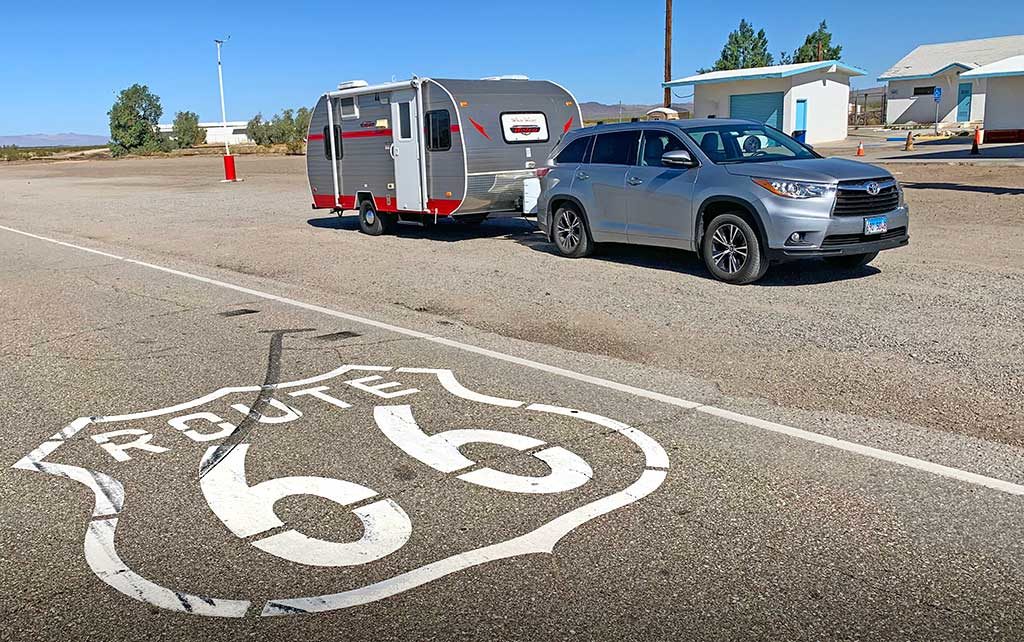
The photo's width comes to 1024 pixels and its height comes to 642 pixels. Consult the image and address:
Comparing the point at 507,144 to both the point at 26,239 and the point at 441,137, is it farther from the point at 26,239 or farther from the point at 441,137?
the point at 26,239

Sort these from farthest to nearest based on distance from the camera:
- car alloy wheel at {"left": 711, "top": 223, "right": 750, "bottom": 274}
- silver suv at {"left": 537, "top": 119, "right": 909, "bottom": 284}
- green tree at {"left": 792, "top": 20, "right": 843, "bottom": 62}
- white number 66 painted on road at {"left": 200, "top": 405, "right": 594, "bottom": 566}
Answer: green tree at {"left": 792, "top": 20, "right": 843, "bottom": 62}, car alloy wheel at {"left": 711, "top": 223, "right": 750, "bottom": 274}, silver suv at {"left": 537, "top": 119, "right": 909, "bottom": 284}, white number 66 painted on road at {"left": 200, "top": 405, "right": 594, "bottom": 566}

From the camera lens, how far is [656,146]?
11.7m

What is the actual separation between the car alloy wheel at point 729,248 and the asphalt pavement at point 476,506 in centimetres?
328

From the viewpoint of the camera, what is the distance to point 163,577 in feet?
12.7

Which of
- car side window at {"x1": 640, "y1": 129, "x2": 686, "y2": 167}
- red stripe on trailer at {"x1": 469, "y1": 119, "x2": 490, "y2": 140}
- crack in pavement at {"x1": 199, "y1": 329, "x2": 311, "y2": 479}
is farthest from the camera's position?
red stripe on trailer at {"x1": 469, "y1": 119, "x2": 490, "y2": 140}

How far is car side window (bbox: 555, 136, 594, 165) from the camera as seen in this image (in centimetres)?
1281

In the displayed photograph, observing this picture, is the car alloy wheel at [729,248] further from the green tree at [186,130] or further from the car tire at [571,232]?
the green tree at [186,130]

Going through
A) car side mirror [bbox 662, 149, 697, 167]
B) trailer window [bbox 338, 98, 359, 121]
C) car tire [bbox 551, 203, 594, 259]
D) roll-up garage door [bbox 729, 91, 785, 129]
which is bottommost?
car tire [bbox 551, 203, 594, 259]

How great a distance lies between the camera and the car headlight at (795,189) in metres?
9.91

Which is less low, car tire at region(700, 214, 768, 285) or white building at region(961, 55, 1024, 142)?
white building at region(961, 55, 1024, 142)

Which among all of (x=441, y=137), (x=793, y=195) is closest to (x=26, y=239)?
(x=441, y=137)

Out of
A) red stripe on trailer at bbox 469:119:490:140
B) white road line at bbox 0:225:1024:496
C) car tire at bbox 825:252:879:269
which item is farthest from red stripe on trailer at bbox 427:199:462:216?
car tire at bbox 825:252:879:269

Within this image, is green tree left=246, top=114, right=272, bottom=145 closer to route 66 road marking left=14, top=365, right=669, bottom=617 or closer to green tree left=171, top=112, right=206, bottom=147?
green tree left=171, top=112, right=206, bottom=147

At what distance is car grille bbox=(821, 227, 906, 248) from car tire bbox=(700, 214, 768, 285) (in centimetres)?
68
